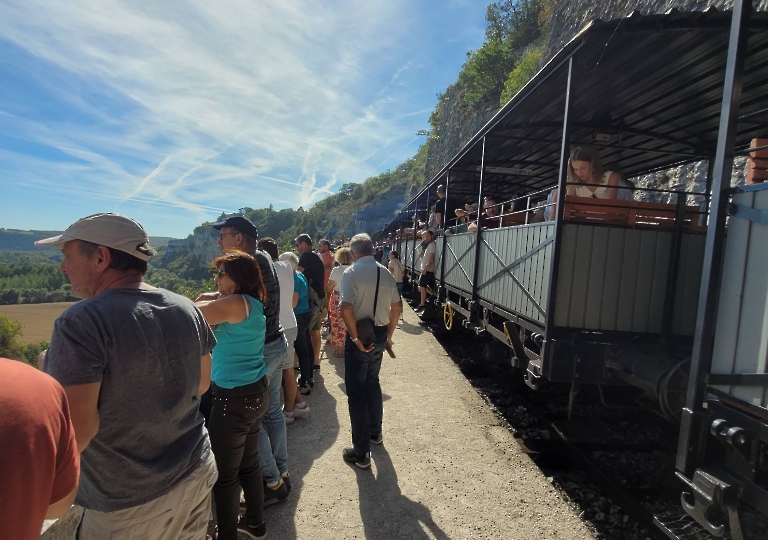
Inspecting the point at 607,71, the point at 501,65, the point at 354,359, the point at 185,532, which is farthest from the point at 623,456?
the point at 501,65

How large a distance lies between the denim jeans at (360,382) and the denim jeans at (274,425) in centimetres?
63

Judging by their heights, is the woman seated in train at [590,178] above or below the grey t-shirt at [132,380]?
above

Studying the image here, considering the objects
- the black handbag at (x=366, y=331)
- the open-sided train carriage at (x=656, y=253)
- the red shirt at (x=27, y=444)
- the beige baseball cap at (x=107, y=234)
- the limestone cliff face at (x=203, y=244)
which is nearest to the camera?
the red shirt at (x=27, y=444)

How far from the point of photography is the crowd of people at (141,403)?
89 cm

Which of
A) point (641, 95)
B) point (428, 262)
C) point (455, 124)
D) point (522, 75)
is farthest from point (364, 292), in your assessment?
point (455, 124)

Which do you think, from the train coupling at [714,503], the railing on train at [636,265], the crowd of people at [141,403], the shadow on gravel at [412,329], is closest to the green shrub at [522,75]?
the shadow on gravel at [412,329]

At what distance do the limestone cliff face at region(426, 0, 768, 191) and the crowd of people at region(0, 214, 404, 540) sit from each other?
13.6ft

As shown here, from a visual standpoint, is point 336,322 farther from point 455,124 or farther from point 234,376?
point 455,124

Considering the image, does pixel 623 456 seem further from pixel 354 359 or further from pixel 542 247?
pixel 354 359

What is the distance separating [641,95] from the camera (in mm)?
4355

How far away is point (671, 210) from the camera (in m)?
3.61

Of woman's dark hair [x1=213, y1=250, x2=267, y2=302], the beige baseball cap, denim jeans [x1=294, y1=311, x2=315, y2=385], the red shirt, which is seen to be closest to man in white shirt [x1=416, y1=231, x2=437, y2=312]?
denim jeans [x1=294, y1=311, x2=315, y2=385]

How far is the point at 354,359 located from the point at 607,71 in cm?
351

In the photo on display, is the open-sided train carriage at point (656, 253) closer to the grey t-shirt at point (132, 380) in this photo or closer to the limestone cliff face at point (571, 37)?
the limestone cliff face at point (571, 37)
